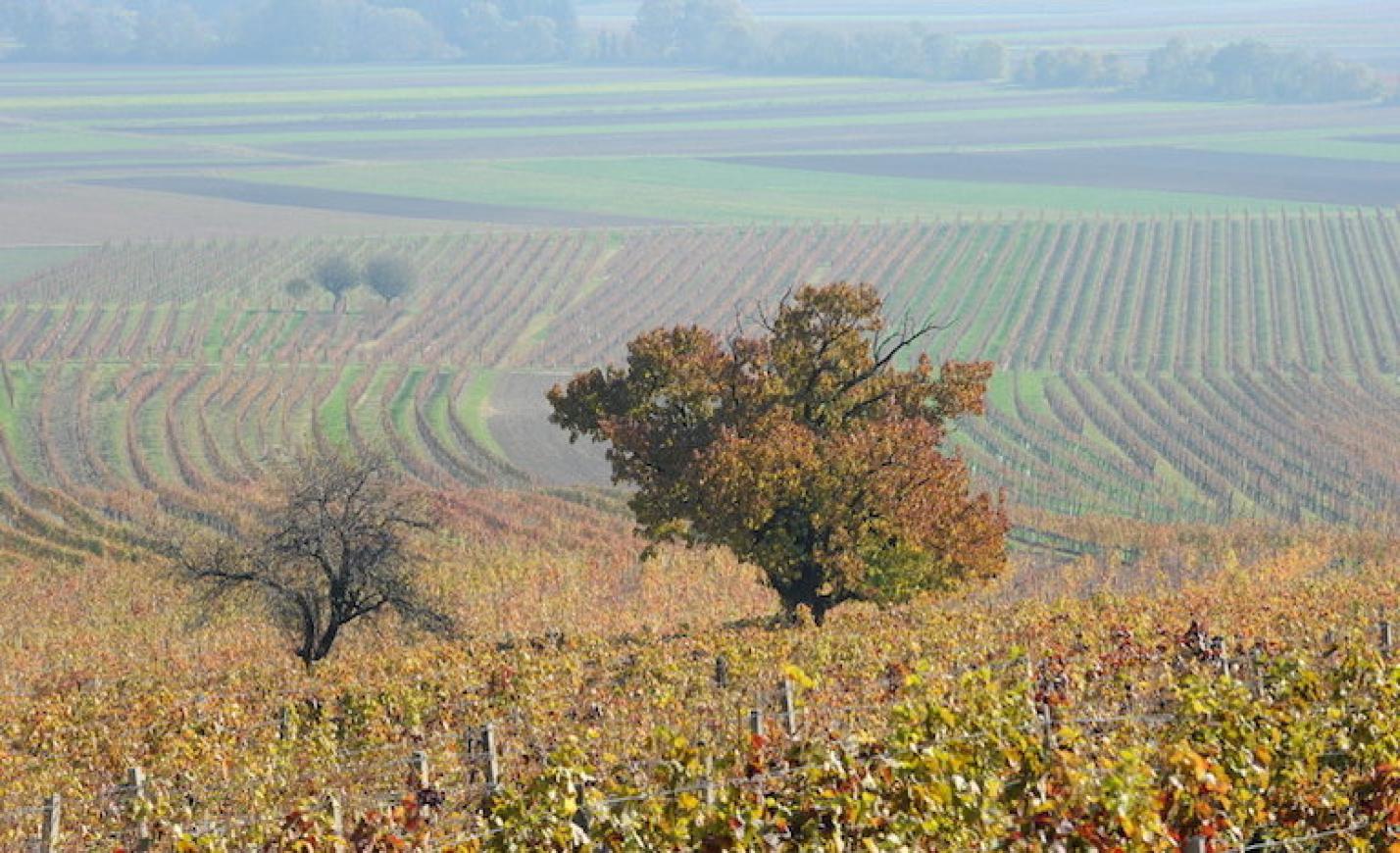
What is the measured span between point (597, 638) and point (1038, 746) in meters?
19.5

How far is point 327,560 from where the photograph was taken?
37.0 metres

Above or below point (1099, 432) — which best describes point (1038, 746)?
below

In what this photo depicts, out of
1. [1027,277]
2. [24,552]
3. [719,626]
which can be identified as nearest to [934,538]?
[719,626]

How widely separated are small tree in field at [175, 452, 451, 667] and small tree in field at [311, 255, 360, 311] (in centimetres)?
7061

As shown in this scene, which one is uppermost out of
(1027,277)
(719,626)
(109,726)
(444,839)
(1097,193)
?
(1097,193)

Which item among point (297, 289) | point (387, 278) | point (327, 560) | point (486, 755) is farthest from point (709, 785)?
point (297, 289)

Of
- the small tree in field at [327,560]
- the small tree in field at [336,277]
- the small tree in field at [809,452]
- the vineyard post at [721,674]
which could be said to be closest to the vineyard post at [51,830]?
the vineyard post at [721,674]

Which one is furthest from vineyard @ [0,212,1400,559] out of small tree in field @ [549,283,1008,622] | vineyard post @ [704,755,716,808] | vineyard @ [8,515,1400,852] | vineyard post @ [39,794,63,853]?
vineyard post @ [704,755,716,808]

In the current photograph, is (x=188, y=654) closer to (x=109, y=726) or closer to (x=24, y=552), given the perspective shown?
(x=109, y=726)

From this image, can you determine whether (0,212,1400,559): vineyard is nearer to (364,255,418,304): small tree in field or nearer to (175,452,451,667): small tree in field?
(364,255,418,304): small tree in field

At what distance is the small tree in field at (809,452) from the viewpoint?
123 ft

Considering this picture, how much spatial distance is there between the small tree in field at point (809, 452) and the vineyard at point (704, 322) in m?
26.5

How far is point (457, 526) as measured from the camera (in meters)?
61.5

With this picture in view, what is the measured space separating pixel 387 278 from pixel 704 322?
707 inches
